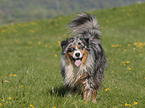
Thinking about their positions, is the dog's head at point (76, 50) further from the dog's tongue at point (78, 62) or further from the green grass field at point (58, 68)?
the green grass field at point (58, 68)

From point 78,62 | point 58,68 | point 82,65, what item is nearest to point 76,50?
point 78,62

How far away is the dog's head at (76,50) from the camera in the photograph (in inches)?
156

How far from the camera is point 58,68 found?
6434mm

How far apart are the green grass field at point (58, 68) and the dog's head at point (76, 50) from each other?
0.72 metres

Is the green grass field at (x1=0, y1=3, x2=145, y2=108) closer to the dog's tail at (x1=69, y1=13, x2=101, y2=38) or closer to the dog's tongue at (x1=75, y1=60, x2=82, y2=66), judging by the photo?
the dog's tail at (x1=69, y1=13, x2=101, y2=38)

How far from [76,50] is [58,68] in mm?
2598

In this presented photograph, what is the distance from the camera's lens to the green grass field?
3.91 metres

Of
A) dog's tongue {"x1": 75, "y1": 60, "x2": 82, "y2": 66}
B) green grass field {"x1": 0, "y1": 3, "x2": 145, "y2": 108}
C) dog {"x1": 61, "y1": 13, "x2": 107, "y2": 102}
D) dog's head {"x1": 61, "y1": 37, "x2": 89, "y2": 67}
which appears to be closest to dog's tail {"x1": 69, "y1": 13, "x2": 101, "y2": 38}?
green grass field {"x1": 0, "y1": 3, "x2": 145, "y2": 108}

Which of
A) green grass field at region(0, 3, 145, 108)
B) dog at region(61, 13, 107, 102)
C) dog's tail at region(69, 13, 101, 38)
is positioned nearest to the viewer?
green grass field at region(0, 3, 145, 108)

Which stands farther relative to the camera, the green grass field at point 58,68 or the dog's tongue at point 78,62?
the dog's tongue at point 78,62

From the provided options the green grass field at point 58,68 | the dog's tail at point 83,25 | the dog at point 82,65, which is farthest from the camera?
the dog's tail at point 83,25

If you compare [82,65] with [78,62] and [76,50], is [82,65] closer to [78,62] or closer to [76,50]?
[78,62]

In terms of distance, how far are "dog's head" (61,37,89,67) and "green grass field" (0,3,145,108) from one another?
716 mm

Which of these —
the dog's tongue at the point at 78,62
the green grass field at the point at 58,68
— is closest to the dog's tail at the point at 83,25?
the green grass field at the point at 58,68
